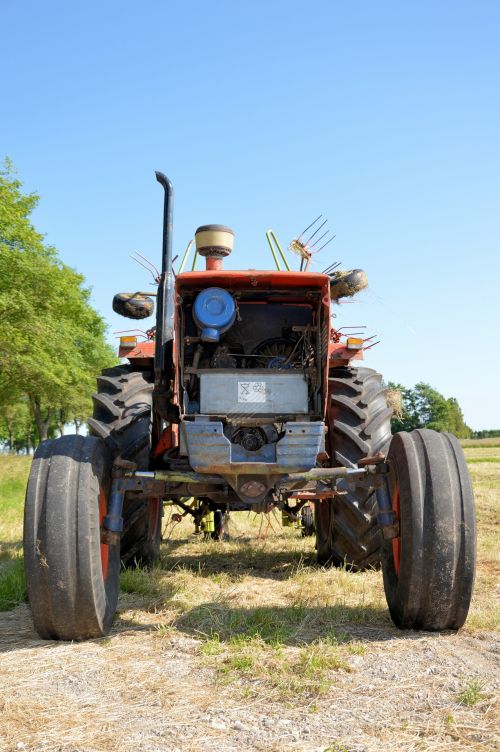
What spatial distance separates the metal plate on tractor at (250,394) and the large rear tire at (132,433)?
1023mm

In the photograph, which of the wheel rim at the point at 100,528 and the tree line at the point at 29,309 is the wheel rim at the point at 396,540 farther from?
the tree line at the point at 29,309

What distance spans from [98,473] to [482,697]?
2.18 metres

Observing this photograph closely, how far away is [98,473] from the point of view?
3.81 m

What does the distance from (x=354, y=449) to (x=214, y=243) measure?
1.76 meters

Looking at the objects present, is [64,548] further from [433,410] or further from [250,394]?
[433,410]

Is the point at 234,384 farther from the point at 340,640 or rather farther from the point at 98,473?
the point at 340,640

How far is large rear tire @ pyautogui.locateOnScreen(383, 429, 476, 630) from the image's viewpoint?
3.61 meters

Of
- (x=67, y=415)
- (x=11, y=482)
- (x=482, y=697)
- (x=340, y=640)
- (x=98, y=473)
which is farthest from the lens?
(x=67, y=415)

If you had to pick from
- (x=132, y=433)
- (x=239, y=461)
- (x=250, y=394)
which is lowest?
(x=239, y=461)

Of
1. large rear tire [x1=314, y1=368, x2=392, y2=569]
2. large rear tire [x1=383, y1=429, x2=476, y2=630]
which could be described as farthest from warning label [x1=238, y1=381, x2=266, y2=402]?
large rear tire [x1=314, y1=368, x2=392, y2=569]

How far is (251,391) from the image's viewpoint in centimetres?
398

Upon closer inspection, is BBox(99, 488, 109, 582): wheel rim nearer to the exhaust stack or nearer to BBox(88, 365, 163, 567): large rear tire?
BBox(88, 365, 163, 567): large rear tire

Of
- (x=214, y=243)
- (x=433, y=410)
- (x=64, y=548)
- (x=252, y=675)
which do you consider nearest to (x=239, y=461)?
(x=64, y=548)

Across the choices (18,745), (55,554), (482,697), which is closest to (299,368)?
(55,554)
